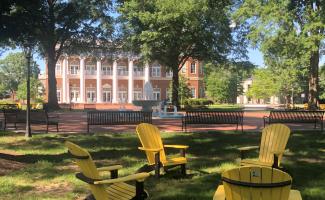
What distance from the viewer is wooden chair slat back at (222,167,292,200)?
3.61 m

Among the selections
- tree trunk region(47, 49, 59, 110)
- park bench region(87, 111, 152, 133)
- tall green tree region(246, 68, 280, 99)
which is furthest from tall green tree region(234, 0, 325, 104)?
tall green tree region(246, 68, 280, 99)

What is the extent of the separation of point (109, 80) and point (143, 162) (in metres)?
74.5

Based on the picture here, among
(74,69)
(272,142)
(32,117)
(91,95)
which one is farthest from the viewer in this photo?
(91,95)

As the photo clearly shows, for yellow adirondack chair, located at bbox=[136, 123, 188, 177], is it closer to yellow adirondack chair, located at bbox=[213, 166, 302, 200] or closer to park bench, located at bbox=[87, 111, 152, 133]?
yellow adirondack chair, located at bbox=[213, 166, 302, 200]

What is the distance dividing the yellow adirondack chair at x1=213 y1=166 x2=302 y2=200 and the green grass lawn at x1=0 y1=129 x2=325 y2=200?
2.58m

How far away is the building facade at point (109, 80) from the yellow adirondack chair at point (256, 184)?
75980 millimetres

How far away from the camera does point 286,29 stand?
117 feet

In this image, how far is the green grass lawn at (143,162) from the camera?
7062mm

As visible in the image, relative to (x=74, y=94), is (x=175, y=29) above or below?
above

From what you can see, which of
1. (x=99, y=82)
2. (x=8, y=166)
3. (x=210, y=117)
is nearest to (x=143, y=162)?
(x=8, y=166)

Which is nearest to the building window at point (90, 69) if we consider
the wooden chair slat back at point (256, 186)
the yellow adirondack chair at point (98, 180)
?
the yellow adirondack chair at point (98, 180)

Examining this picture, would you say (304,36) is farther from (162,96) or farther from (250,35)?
(162,96)

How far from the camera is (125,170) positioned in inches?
351

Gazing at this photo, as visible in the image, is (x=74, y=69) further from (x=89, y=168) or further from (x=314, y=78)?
(x=89, y=168)
